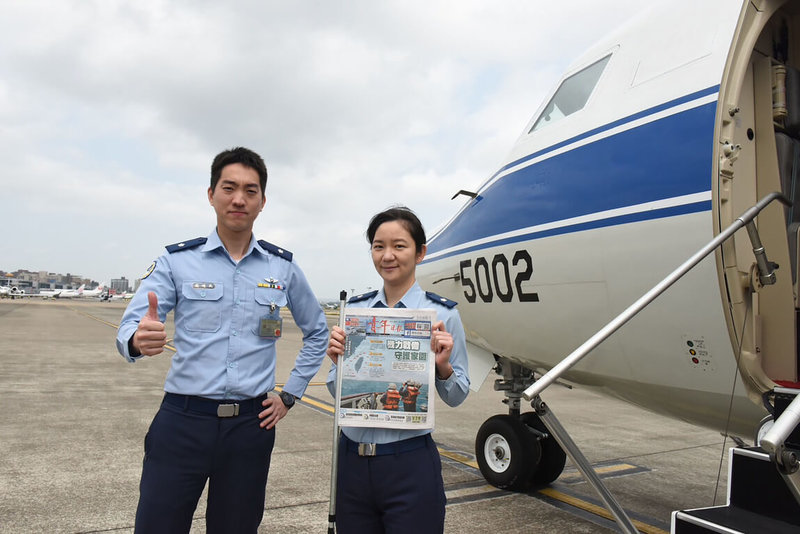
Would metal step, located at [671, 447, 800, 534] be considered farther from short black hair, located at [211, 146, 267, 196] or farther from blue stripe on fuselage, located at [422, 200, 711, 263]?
short black hair, located at [211, 146, 267, 196]

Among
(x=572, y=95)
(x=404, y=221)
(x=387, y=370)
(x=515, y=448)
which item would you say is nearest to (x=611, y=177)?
(x=572, y=95)

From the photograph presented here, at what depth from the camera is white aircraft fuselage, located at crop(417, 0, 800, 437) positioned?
2.80 metres

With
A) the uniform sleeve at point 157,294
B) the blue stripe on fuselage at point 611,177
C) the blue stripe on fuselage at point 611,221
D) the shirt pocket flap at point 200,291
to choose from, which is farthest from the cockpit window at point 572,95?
the uniform sleeve at point 157,294

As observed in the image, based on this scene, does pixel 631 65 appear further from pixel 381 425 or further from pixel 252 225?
pixel 381 425

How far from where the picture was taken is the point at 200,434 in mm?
2332

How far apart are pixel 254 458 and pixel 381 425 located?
0.72 m

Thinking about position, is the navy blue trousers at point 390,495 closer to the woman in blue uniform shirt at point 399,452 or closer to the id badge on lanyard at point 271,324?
the woman in blue uniform shirt at point 399,452

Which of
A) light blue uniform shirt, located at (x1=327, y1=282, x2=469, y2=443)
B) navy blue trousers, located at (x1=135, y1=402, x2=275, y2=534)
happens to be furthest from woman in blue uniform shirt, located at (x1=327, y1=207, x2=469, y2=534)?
navy blue trousers, located at (x1=135, y1=402, x2=275, y2=534)

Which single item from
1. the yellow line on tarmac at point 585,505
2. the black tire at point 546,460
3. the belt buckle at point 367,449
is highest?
the belt buckle at point 367,449

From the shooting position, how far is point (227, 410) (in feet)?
7.79

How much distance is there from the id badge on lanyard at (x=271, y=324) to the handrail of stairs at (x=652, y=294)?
1.22 metres

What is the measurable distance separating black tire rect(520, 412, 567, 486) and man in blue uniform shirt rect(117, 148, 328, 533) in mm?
3300

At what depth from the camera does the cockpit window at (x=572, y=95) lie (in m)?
3.93

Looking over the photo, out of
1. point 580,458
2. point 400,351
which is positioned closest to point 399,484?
point 400,351
